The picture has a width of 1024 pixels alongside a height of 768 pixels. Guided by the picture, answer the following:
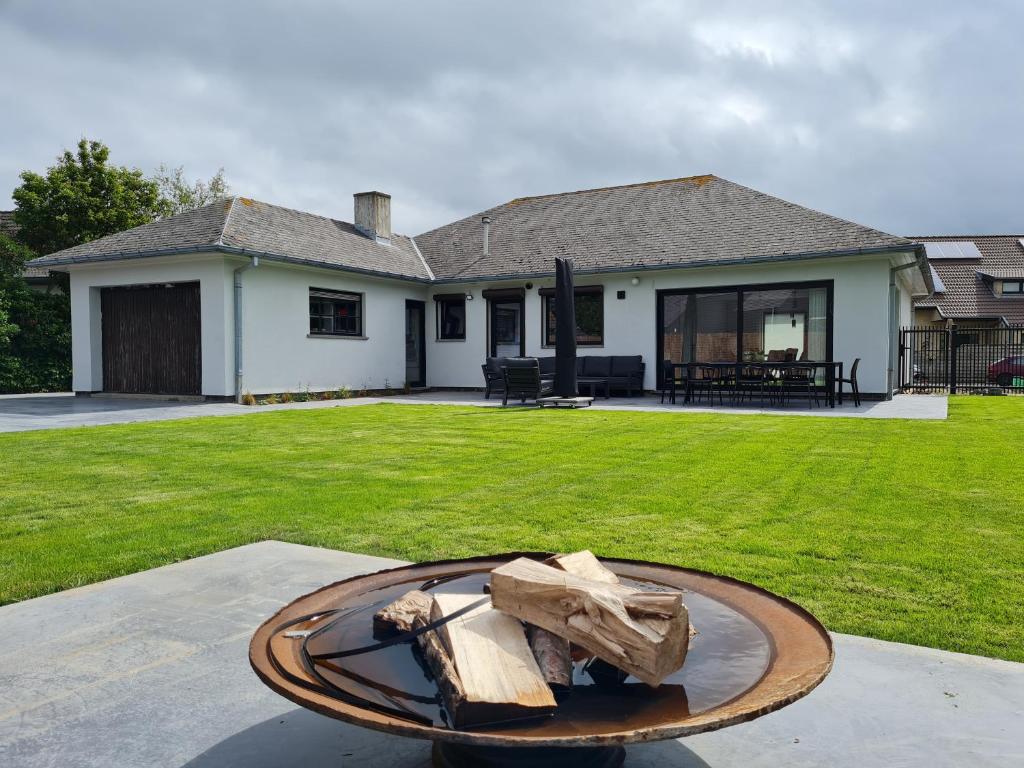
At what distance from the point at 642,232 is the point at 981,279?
22459 mm

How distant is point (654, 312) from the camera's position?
1595 centimetres

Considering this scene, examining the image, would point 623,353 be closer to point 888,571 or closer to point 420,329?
point 420,329

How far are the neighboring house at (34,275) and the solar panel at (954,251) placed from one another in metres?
35.1

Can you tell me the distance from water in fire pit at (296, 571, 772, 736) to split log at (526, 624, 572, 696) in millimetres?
31

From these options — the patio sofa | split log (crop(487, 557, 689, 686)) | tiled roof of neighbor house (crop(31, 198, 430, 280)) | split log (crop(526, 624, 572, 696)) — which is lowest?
split log (crop(526, 624, 572, 696))

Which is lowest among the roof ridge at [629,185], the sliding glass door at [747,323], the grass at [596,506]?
the grass at [596,506]

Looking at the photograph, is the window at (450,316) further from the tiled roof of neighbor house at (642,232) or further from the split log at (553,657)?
the split log at (553,657)

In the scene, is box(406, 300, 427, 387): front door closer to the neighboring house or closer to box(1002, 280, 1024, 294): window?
the neighboring house

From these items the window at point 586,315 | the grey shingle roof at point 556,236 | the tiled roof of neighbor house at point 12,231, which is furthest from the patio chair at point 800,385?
the tiled roof of neighbor house at point 12,231

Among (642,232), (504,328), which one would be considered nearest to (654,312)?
(642,232)

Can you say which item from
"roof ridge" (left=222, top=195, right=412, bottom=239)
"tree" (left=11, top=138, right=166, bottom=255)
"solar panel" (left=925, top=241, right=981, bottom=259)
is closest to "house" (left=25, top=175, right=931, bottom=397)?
"roof ridge" (left=222, top=195, right=412, bottom=239)

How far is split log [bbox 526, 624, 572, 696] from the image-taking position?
1398mm

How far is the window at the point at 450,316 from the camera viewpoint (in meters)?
18.5

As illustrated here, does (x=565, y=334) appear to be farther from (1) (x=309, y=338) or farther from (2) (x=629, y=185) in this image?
(2) (x=629, y=185)
